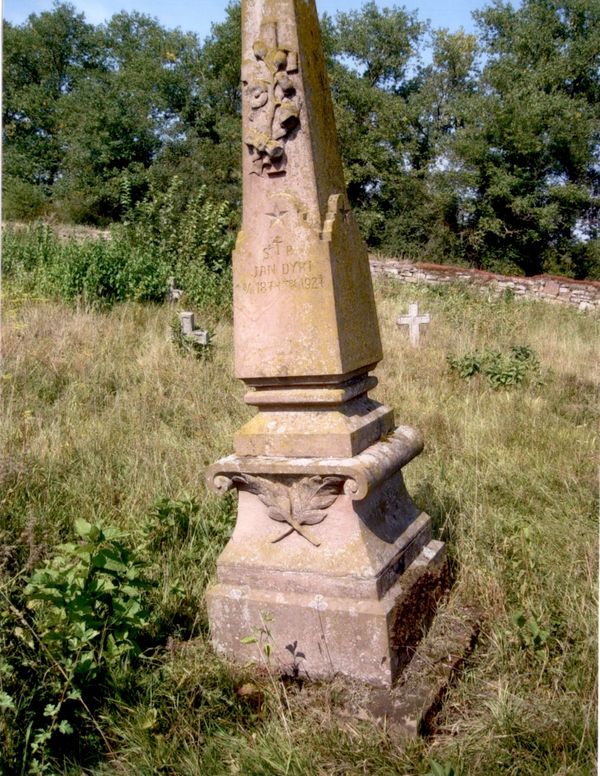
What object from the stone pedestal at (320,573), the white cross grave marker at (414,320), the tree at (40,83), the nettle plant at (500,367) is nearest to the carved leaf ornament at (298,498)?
the stone pedestal at (320,573)

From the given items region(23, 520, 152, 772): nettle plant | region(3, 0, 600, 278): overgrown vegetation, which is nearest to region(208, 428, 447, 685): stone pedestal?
region(23, 520, 152, 772): nettle plant

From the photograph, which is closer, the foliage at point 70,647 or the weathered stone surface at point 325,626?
the foliage at point 70,647

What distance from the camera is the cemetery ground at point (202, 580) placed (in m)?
2.00

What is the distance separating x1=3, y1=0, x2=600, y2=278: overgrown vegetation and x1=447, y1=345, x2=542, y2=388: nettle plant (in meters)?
16.7

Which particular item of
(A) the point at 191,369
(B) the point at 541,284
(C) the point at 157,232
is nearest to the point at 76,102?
(C) the point at 157,232

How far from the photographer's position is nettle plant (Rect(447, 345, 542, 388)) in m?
6.73

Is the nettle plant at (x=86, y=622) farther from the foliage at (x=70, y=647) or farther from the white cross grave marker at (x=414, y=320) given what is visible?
the white cross grave marker at (x=414, y=320)

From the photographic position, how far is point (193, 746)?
2053mm

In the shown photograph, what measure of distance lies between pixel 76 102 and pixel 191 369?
2518 cm

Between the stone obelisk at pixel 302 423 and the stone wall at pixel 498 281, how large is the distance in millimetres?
11327

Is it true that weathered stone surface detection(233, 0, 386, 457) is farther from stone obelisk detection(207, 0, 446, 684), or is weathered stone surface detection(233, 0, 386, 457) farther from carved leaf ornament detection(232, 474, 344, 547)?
carved leaf ornament detection(232, 474, 344, 547)

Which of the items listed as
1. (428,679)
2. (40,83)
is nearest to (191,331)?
(428,679)

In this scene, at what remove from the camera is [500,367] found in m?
6.84

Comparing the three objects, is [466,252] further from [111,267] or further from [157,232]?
[111,267]
